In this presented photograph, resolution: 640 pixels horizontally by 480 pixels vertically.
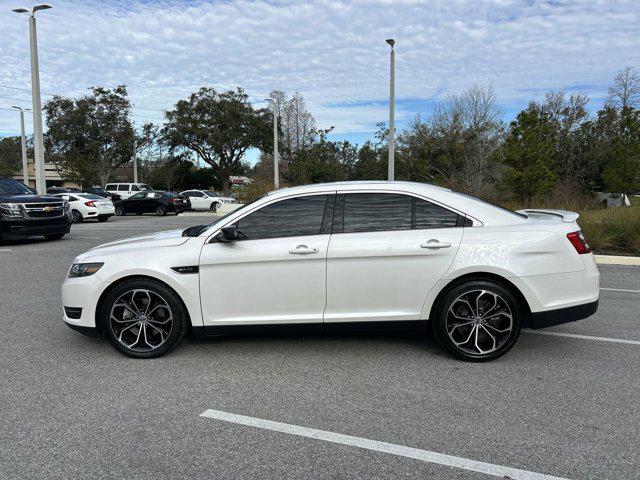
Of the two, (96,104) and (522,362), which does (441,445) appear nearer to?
(522,362)

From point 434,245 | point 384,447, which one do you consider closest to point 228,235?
A: point 434,245

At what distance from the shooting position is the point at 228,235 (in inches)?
178

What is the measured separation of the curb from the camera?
1045cm

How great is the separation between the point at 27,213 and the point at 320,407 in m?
12.2

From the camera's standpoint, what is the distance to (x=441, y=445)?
10.5ft

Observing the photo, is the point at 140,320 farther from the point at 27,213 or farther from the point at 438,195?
the point at 27,213

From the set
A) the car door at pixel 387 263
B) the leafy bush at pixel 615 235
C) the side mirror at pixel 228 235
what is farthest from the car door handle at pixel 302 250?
the leafy bush at pixel 615 235

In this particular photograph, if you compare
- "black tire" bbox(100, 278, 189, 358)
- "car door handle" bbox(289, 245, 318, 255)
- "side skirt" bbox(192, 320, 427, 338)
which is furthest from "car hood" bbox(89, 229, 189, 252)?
"car door handle" bbox(289, 245, 318, 255)

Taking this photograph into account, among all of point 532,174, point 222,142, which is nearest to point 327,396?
point 532,174

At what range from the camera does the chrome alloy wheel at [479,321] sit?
4512mm

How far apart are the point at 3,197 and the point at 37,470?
12.5 m

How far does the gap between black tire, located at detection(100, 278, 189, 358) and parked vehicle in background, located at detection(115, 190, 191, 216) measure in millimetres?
25424

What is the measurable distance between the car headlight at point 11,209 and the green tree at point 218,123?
1372 inches

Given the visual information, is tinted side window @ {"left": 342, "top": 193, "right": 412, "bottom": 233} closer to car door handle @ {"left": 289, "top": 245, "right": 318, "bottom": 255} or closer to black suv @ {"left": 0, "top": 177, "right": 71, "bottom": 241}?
car door handle @ {"left": 289, "top": 245, "right": 318, "bottom": 255}
